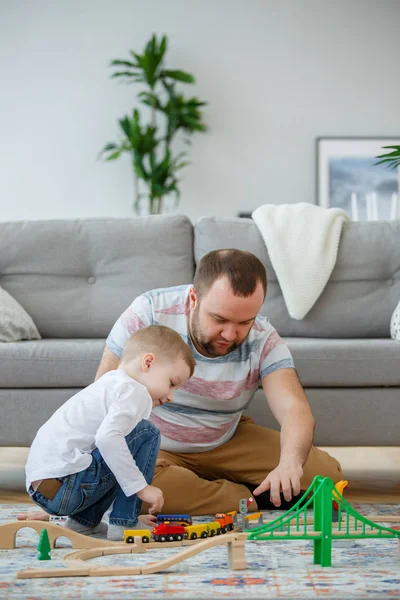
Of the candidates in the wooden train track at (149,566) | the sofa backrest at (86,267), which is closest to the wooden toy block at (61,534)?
the wooden train track at (149,566)

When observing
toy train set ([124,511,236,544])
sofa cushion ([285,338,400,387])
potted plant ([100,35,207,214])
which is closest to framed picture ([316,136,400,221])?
potted plant ([100,35,207,214])

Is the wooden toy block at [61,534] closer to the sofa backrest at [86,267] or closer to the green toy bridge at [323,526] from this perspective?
the green toy bridge at [323,526]

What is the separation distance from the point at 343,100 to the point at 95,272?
2820 millimetres

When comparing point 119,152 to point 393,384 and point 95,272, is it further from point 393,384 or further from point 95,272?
point 393,384

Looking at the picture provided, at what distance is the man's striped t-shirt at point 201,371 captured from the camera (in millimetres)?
1943

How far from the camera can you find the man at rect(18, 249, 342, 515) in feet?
5.83

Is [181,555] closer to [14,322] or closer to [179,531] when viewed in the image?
[179,531]

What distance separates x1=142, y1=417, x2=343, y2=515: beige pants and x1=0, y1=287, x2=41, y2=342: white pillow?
0.84m

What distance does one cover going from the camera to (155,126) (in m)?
4.99

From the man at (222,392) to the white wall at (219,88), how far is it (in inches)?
127

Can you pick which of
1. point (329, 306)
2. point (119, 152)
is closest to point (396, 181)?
point (119, 152)

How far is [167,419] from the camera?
2006 millimetres

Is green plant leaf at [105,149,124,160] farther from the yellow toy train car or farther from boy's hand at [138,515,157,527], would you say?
the yellow toy train car

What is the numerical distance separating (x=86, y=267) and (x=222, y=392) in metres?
1.18
